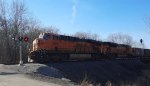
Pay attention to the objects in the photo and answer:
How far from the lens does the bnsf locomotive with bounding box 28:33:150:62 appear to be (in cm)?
3100

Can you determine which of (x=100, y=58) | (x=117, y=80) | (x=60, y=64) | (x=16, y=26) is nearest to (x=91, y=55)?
(x=100, y=58)

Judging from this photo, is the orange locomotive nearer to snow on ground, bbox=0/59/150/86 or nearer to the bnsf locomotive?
the bnsf locomotive

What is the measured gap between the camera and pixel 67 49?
34594mm

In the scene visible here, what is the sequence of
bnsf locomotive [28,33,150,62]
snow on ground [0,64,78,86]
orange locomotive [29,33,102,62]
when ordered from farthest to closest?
bnsf locomotive [28,33,150,62], orange locomotive [29,33,102,62], snow on ground [0,64,78,86]

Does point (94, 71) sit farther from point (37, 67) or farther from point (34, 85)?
point (34, 85)

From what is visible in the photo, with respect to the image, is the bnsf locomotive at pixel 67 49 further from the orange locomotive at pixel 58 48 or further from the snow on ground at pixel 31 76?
the snow on ground at pixel 31 76

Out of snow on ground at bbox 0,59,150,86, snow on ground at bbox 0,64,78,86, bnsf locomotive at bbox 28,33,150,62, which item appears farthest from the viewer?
bnsf locomotive at bbox 28,33,150,62

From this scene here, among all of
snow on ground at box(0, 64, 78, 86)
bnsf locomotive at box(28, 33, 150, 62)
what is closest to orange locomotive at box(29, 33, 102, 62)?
bnsf locomotive at box(28, 33, 150, 62)

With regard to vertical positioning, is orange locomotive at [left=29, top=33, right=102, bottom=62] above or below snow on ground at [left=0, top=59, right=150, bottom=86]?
→ above

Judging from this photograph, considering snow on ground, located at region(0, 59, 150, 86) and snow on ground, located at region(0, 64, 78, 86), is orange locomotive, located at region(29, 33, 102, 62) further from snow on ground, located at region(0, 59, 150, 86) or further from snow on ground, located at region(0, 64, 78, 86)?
snow on ground, located at region(0, 64, 78, 86)

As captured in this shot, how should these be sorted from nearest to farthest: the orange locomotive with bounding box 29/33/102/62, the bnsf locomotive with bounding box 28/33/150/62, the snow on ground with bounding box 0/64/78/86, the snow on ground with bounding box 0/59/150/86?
the snow on ground with bounding box 0/64/78/86 → the snow on ground with bounding box 0/59/150/86 → the orange locomotive with bounding box 29/33/102/62 → the bnsf locomotive with bounding box 28/33/150/62

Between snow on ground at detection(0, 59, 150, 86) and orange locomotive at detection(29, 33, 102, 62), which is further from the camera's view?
orange locomotive at detection(29, 33, 102, 62)

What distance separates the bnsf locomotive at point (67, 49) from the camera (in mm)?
31000

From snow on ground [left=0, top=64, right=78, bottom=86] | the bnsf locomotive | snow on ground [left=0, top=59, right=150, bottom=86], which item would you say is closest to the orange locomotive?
the bnsf locomotive
